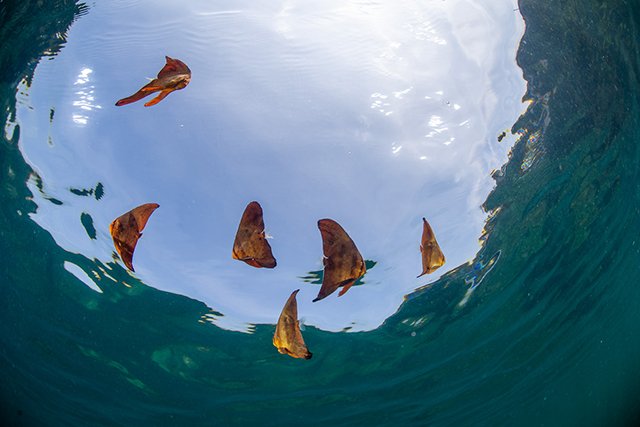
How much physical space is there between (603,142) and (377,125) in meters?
6.35

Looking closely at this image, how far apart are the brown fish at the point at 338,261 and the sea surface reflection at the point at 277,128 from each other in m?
5.17

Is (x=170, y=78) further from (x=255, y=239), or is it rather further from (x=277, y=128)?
(x=277, y=128)

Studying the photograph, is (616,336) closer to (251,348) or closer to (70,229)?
(251,348)

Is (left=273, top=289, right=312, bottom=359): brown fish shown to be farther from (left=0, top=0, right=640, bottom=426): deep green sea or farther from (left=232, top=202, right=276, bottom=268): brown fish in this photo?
(left=0, top=0, right=640, bottom=426): deep green sea

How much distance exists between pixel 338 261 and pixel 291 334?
3.21 ft

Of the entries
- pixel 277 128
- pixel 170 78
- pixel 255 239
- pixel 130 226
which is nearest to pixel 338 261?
pixel 255 239

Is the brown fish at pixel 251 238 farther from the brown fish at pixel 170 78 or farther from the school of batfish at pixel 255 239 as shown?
the brown fish at pixel 170 78

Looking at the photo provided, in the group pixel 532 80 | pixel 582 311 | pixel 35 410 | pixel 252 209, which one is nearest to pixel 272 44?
pixel 252 209

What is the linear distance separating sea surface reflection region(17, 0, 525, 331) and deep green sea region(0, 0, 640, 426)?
56cm

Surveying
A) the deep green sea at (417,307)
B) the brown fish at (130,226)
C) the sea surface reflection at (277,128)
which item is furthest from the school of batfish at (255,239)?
the deep green sea at (417,307)

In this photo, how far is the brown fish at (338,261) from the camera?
3.73 m

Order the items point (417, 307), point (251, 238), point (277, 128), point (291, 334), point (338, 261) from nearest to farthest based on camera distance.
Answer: point (338, 261)
point (251, 238)
point (291, 334)
point (277, 128)
point (417, 307)

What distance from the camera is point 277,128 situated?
29.2 ft

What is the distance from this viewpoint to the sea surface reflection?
303 inches
